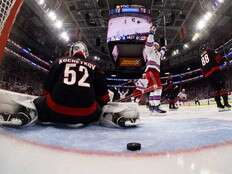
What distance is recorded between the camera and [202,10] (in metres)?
4.46

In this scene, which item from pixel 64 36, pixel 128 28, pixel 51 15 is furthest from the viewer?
pixel 128 28

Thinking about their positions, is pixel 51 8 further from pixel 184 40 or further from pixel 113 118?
pixel 184 40

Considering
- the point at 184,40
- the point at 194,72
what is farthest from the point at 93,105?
the point at 194,72

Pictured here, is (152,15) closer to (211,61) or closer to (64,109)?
(211,61)

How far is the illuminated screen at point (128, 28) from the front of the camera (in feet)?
17.0

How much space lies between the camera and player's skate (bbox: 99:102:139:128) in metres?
1.46

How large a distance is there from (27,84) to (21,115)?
218 centimetres

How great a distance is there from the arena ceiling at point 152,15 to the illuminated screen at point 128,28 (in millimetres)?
228

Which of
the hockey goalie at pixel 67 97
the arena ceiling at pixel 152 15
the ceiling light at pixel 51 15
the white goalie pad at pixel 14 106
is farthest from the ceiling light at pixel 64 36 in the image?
the white goalie pad at pixel 14 106

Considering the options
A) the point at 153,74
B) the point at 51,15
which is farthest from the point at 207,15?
the point at 51,15

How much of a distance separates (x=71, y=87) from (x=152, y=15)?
4536 millimetres

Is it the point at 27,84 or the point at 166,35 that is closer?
the point at 27,84

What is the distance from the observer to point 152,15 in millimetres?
5457

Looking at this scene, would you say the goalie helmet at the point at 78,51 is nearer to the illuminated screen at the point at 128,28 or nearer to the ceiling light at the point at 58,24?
the ceiling light at the point at 58,24
